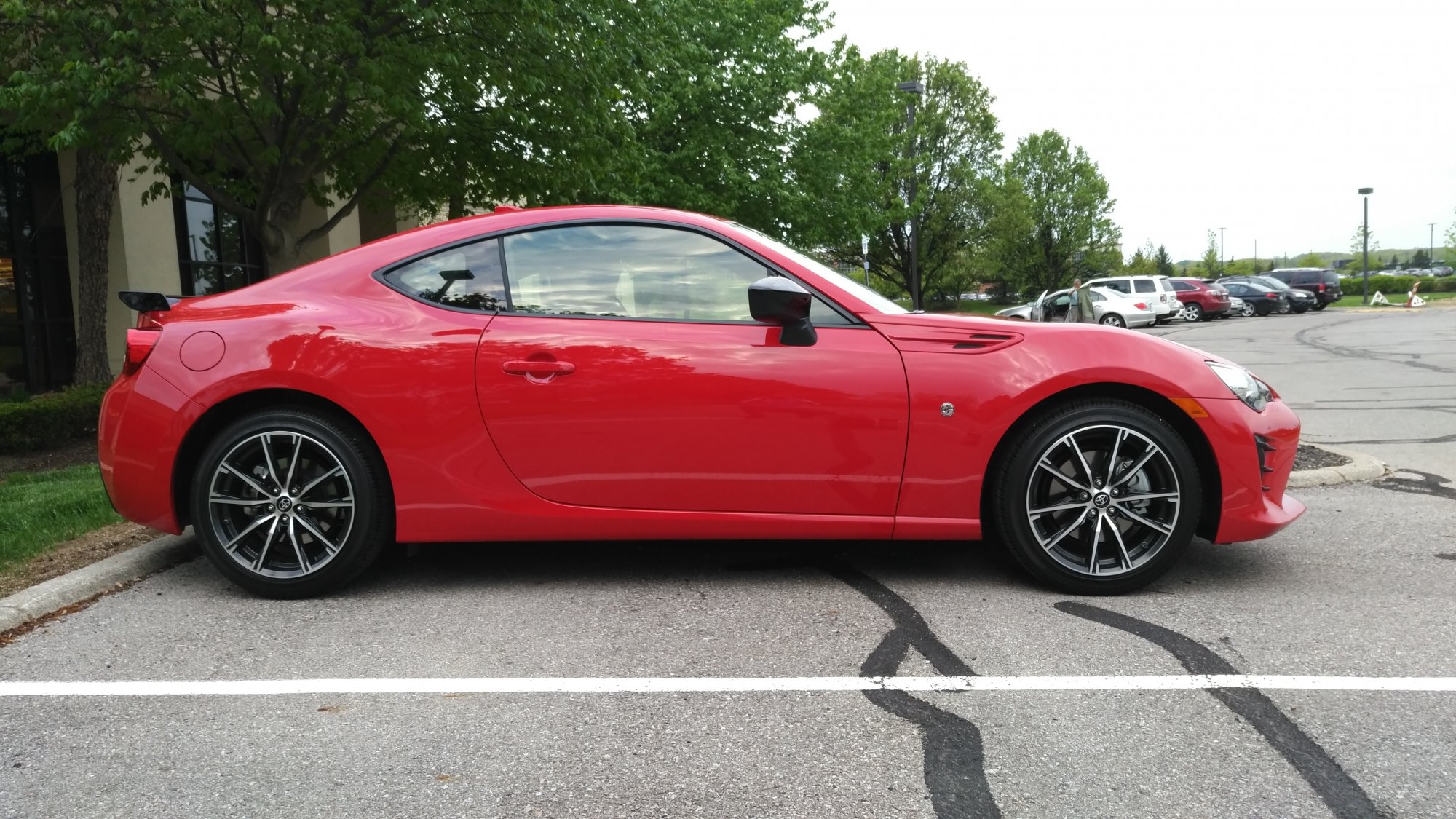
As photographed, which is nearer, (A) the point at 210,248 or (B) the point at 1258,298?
(A) the point at 210,248

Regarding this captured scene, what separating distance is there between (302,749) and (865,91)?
73.6ft

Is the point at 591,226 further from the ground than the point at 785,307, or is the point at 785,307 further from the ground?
the point at 591,226

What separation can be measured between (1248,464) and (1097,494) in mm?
583

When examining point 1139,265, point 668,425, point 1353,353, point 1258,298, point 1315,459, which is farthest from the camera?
point 1139,265

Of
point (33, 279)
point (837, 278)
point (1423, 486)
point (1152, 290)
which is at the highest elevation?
point (33, 279)

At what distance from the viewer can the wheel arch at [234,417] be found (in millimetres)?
4016

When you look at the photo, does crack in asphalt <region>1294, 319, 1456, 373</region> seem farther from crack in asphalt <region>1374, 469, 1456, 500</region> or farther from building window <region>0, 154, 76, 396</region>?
building window <region>0, 154, 76, 396</region>

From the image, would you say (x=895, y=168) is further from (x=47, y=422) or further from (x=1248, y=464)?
(x=1248, y=464)

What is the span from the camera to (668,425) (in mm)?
3877

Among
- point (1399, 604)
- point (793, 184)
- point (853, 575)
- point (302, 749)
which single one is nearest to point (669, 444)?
point (853, 575)

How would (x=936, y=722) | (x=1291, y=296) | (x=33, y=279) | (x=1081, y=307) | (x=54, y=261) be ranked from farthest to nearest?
(x=1291, y=296) < (x=54, y=261) < (x=33, y=279) < (x=1081, y=307) < (x=936, y=722)

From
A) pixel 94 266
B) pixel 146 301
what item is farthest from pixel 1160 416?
pixel 94 266

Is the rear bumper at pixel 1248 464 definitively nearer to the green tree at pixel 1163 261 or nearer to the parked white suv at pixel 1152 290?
the parked white suv at pixel 1152 290

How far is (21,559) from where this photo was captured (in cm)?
455
